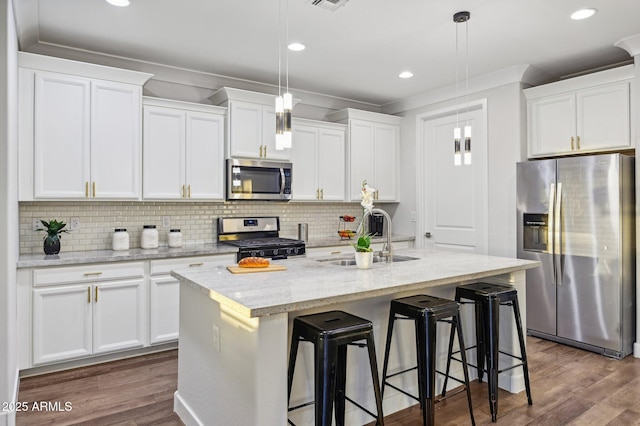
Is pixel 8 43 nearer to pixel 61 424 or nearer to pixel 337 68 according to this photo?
pixel 61 424

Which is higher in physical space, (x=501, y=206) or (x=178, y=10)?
(x=178, y=10)

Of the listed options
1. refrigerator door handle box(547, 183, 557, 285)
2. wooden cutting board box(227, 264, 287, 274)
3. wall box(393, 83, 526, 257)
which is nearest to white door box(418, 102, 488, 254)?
wall box(393, 83, 526, 257)

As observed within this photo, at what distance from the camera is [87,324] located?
340 cm

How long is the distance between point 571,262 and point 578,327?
23.0 inches

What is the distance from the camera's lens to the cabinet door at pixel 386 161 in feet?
18.0

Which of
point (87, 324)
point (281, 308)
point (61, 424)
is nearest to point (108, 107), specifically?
point (87, 324)

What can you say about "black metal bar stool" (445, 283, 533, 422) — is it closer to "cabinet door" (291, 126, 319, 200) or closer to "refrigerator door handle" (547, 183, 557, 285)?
"refrigerator door handle" (547, 183, 557, 285)

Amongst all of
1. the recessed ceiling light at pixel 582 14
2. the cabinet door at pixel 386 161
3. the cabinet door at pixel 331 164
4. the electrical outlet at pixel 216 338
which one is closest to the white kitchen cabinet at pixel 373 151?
the cabinet door at pixel 386 161

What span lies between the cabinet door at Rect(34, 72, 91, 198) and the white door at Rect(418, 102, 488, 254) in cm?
381

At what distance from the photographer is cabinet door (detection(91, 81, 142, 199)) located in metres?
3.62

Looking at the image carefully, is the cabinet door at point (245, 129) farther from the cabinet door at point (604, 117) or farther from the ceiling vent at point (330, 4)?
the cabinet door at point (604, 117)

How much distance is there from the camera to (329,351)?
199 centimetres

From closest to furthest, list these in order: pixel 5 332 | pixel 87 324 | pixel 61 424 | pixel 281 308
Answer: pixel 281 308
pixel 5 332
pixel 61 424
pixel 87 324

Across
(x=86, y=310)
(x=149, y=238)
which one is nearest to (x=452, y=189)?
(x=149, y=238)
